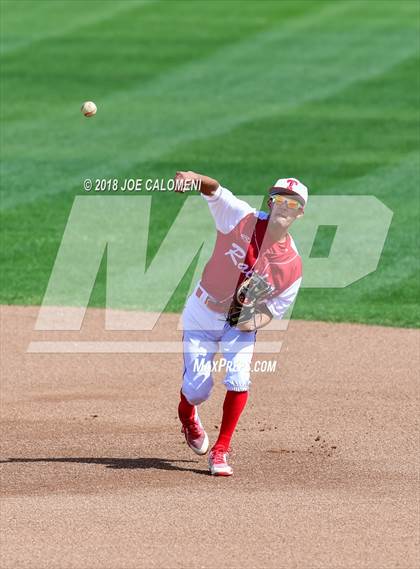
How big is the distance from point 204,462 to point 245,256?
170 centimetres

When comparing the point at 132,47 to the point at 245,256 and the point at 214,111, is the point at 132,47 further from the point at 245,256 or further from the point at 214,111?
the point at 245,256

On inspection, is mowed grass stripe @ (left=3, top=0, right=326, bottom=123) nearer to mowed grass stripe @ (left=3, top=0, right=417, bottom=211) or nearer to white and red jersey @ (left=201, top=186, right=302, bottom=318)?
mowed grass stripe @ (left=3, top=0, right=417, bottom=211)

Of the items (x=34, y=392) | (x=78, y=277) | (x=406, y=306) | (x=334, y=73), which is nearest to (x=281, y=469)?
(x=34, y=392)

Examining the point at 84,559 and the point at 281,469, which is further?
the point at 281,469

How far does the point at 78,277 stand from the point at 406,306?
3876 mm

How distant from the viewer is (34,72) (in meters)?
25.3

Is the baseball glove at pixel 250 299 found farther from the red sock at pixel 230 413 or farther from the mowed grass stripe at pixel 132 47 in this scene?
the mowed grass stripe at pixel 132 47

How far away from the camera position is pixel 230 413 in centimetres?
929

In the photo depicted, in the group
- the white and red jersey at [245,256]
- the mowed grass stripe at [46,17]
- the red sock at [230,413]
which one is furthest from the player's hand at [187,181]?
the mowed grass stripe at [46,17]

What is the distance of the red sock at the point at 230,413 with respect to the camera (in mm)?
9234

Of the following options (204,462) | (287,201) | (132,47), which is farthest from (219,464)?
(132,47)

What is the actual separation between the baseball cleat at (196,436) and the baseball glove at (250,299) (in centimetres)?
90

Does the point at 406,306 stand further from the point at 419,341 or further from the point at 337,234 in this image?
the point at 337,234

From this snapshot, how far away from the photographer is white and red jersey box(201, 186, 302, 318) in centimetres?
893
